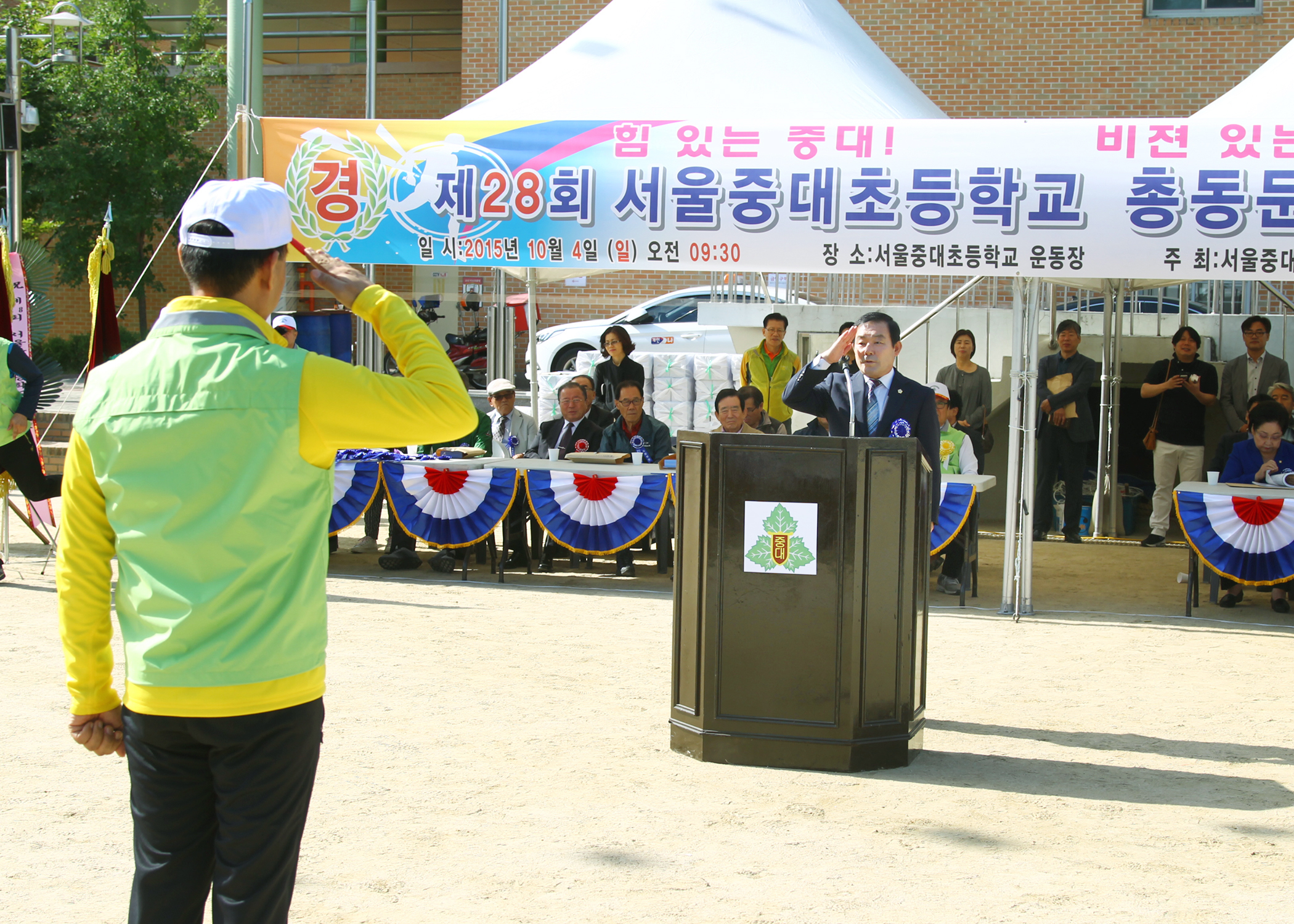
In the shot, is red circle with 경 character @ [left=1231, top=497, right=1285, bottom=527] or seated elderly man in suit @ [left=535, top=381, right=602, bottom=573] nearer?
red circle with 경 character @ [left=1231, top=497, right=1285, bottom=527]

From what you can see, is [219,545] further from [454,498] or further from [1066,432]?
[1066,432]

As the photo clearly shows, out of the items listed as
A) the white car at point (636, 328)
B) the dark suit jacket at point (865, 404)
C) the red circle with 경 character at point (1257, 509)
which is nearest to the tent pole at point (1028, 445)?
the red circle with 경 character at point (1257, 509)

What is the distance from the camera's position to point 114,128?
886 inches

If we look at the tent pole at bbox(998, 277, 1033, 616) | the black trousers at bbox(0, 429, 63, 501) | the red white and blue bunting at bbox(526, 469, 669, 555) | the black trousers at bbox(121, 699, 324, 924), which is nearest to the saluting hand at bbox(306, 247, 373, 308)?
the black trousers at bbox(121, 699, 324, 924)

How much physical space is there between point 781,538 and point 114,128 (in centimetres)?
2111

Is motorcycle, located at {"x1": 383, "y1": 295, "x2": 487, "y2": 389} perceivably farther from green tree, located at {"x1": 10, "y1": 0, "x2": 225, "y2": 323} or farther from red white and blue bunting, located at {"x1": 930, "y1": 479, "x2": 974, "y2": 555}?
red white and blue bunting, located at {"x1": 930, "y1": 479, "x2": 974, "y2": 555}

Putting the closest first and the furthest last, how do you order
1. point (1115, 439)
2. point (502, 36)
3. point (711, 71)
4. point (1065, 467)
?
1. point (711, 71)
2. point (1065, 467)
3. point (1115, 439)
4. point (502, 36)

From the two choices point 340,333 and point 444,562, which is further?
point 340,333

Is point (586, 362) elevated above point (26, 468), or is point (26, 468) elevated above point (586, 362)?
point (586, 362)

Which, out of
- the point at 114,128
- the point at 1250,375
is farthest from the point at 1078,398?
the point at 114,128

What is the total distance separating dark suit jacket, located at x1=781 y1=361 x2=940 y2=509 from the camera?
5.33m

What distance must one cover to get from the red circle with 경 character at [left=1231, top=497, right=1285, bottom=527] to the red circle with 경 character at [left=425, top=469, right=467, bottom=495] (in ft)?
16.3

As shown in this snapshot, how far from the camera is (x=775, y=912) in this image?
3500mm

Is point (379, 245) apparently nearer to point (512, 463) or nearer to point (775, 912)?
point (512, 463)
